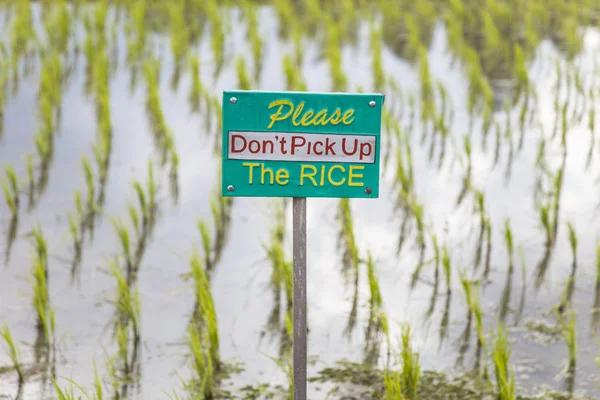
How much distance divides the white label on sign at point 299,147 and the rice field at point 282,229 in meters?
0.61

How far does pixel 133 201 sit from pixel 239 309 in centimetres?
106

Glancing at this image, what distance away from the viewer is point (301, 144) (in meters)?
2.12

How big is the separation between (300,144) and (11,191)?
227cm

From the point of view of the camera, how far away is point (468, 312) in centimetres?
305

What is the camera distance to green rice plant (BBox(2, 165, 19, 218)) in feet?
12.0

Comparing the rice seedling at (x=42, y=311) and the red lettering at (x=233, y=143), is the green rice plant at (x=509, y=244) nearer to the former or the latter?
the red lettering at (x=233, y=143)

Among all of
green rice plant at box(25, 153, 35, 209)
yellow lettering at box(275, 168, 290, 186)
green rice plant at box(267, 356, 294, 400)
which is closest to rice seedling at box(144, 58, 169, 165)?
green rice plant at box(25, 153, 35, 209)

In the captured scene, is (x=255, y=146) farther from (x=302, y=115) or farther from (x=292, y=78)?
(x=292, y=78)

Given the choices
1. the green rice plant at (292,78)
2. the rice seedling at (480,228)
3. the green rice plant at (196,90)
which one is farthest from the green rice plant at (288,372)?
the green rice plant at (196,90)

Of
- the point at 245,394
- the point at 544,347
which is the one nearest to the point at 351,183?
the point at 245,394

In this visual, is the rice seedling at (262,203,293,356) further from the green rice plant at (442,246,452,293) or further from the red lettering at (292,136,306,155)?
the red lettering at (292,136,306,155)

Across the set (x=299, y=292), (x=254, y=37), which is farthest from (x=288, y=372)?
(x=254, y=37)

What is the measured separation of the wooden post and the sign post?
6 centimetres

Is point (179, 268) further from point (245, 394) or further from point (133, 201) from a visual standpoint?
point (245, 394)
